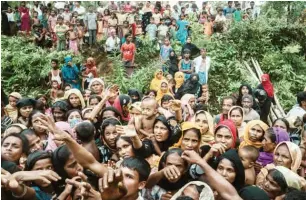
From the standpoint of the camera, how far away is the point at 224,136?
16.1 ft

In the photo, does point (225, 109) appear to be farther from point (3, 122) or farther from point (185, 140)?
point (3, 122)

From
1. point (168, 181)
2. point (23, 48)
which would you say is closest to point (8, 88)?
Result: point (23, 48)

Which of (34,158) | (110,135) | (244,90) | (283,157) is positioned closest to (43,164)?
(34,158)

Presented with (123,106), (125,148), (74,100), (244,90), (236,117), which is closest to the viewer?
(125,148)

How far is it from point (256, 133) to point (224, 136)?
1.89ft

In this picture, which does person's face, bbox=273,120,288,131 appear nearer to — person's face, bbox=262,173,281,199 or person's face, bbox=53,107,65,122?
person's face, bbox=262,173,281,199

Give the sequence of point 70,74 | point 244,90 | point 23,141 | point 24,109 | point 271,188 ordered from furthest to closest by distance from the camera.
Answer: point 70,74, point 244,90, point 24,109, point 23,141, point 271,188

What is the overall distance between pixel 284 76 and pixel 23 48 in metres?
7.12

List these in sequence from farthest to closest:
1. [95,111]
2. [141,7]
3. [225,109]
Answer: [141,7] → [225,109] → [95,111]

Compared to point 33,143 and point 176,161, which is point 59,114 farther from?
point 176,161

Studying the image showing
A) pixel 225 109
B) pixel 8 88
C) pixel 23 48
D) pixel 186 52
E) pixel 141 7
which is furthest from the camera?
pixel 141 7

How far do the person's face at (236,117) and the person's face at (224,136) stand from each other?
1169 millimetres

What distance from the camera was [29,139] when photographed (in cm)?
444

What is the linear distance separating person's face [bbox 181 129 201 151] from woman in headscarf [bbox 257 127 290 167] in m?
0.83
